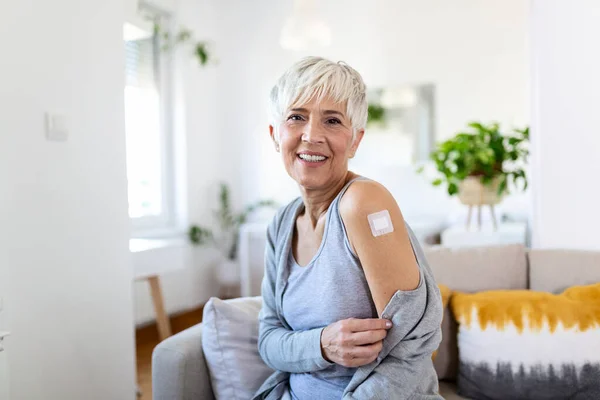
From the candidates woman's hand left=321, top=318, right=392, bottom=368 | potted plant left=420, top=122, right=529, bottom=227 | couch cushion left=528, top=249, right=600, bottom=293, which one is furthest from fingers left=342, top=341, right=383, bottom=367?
potted plant left=420, top=122, right=529, bottom=227

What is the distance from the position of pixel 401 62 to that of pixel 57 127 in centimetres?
300

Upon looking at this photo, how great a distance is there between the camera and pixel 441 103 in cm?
406

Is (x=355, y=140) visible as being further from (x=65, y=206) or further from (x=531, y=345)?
(x=65, y=206)

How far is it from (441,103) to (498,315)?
2761 mm

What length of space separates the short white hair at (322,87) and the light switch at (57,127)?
0.89 metres

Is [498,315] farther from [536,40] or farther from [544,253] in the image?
[536,40]

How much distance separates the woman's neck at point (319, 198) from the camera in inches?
49.0

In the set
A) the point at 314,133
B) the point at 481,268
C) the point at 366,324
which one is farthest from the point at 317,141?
the point at 481,268

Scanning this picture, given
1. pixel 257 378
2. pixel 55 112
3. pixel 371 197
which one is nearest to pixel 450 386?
pixel 257 378

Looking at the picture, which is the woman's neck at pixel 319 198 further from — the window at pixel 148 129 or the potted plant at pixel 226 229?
the potted plant at pixel 226 229

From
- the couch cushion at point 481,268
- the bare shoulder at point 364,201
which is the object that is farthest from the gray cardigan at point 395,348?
the couch cushion at point 481,268

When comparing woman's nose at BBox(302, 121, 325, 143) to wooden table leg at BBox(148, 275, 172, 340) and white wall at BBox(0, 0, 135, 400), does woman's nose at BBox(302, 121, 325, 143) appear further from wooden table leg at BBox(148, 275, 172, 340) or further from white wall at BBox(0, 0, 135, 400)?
wooden table leg at BBox(148, 275, 172, 340)

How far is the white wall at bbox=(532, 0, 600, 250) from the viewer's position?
1.93 metres

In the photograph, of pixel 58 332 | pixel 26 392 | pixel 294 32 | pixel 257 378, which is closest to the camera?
pixel 257 378
